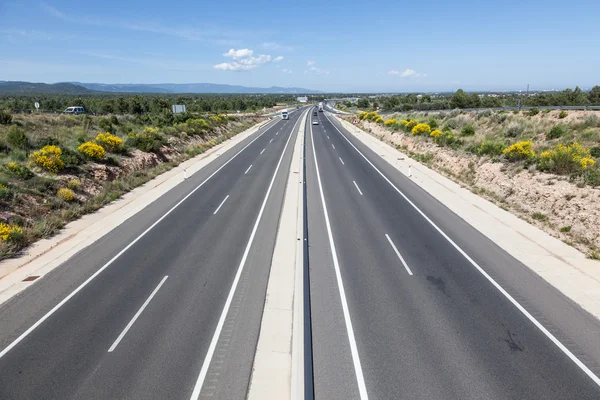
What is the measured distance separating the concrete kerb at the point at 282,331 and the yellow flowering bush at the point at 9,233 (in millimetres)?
9916

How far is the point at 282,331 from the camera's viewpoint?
8.77m

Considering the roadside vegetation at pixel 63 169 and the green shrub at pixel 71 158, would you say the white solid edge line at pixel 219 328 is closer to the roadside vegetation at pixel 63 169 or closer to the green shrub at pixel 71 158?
the roadside vegetation at pixel 63 169

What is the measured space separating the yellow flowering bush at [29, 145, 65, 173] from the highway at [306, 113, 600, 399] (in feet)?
50.9

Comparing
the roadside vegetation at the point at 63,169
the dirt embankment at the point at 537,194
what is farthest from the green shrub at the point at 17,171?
the dirt embankment at the point at 537,194

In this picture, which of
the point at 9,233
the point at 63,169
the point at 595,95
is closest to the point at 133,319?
the point at 9,233

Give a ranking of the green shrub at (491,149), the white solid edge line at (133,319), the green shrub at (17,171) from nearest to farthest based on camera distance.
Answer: the white solid edge line at (133,319) < the green shrub at (17,171) < the green shrub at (491,149)

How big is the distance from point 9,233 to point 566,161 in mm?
26141

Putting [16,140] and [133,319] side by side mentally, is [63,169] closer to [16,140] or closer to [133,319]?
[16,140]

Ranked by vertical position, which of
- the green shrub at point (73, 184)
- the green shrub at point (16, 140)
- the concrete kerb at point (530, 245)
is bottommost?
the concrete kerb at point (530, 245)

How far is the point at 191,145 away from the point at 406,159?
2276 centimetres

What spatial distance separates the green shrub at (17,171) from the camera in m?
18.3

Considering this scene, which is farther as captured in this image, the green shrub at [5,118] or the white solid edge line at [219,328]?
the green shrub at [5,118]

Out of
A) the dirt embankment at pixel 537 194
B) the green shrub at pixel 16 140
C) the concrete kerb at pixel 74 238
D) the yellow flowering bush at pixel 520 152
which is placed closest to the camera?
the concrete kerb at pixel 74 238

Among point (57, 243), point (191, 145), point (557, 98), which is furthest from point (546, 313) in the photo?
point (557, 98)
